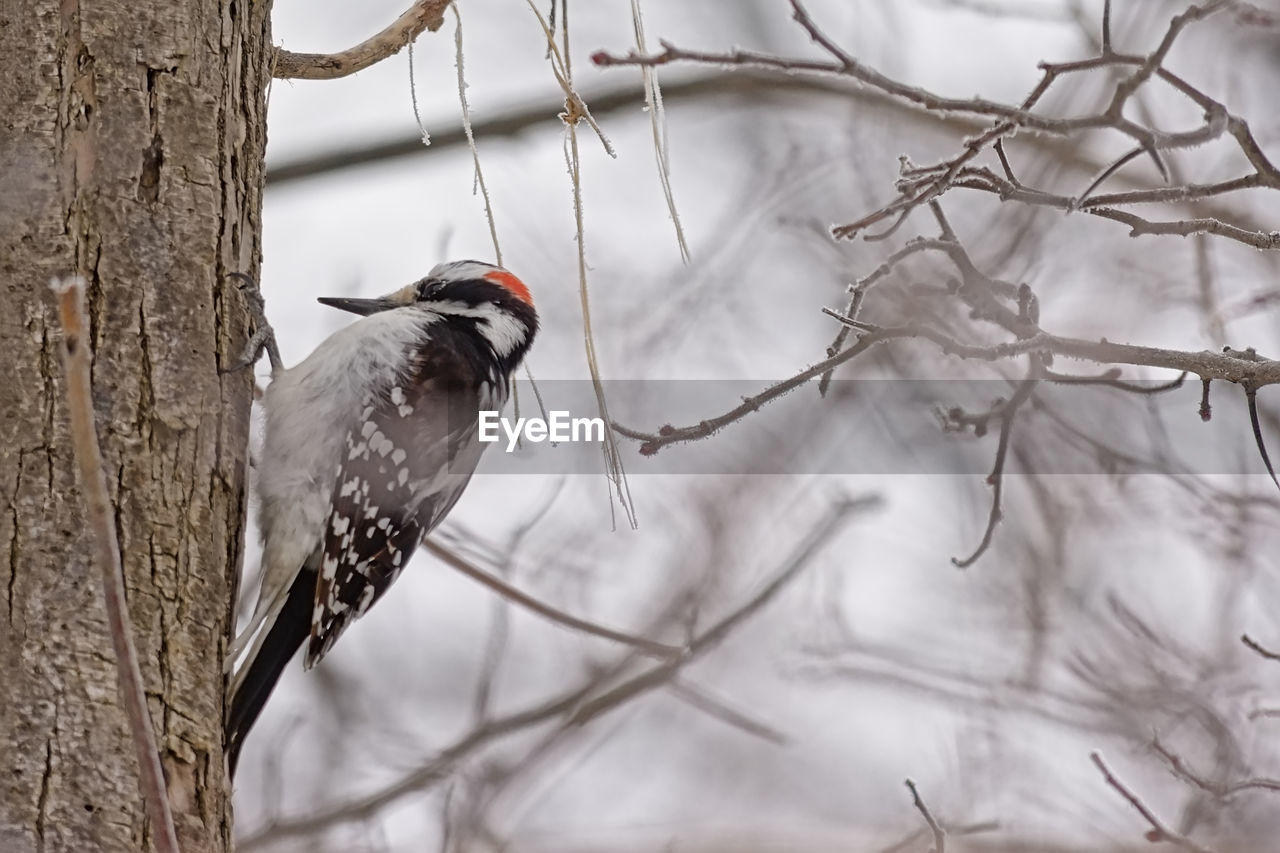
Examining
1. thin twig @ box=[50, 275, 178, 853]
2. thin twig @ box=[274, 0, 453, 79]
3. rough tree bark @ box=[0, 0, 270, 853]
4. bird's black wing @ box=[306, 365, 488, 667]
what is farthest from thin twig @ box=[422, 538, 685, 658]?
thin twig @ box=[50, 275, 178, 853]

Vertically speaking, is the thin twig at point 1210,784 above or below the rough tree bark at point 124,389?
below

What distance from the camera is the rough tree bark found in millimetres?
2156

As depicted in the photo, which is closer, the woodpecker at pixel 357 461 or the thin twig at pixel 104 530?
the thin twig at pixel 104 530

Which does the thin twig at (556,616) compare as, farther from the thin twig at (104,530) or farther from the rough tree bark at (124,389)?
the thin twig at (104,530)

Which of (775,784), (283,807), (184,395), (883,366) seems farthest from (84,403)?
(883,366)

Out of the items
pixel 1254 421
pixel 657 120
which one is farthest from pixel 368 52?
pixel 1254 421

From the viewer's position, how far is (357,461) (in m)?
→ 3.59

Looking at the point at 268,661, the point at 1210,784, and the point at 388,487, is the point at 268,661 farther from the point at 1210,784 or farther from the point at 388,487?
the point at 1210,784

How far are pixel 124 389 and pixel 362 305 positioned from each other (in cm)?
176

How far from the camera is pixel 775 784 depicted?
5.26 m

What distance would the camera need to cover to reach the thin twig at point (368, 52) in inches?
125

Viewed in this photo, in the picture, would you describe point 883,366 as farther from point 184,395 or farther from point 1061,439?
point 184,395

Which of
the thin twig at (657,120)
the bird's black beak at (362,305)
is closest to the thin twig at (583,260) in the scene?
the thin twig at (657,120)

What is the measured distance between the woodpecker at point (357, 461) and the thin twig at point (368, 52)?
0.77 metres
